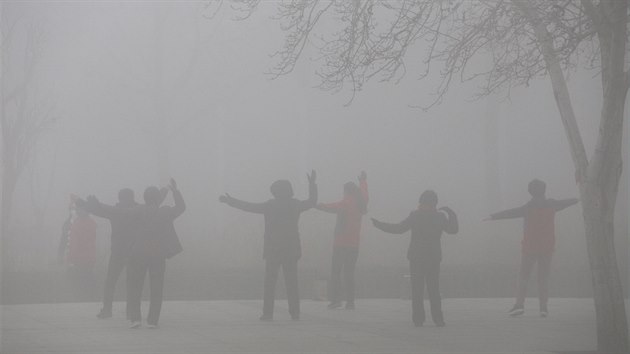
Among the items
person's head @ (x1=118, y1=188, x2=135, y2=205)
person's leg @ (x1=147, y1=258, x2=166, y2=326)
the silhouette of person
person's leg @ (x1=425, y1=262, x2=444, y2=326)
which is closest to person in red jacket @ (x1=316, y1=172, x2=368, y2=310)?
person's leg @ (x1=425, y1=262, x2=444, y2=326)

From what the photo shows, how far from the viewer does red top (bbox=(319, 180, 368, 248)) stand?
15.2 m

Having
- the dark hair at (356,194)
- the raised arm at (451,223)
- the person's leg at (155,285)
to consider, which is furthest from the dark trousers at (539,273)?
the person's leg at (155,285)

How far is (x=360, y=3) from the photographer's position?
13.7 meters

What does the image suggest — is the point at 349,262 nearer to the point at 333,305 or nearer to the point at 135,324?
the point at 333,305

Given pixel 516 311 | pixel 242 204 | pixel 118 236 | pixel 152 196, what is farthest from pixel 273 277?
pixel 516 311

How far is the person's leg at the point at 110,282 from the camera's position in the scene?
14.7 meters

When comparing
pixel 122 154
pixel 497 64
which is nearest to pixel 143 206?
pixel 122 154

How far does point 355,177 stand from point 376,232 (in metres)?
2.02

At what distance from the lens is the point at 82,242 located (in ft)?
51.5

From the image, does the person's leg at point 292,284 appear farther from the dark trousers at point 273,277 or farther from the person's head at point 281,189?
the person's head at point 281,189

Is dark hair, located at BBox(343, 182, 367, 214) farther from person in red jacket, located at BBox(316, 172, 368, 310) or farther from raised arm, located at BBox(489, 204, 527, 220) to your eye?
raised arm, located at BBox(489, 204, 527, 220)

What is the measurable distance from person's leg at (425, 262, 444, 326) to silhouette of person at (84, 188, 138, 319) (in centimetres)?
332

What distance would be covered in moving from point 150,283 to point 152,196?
102 cm

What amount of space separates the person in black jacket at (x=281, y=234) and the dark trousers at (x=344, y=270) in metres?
1.25
